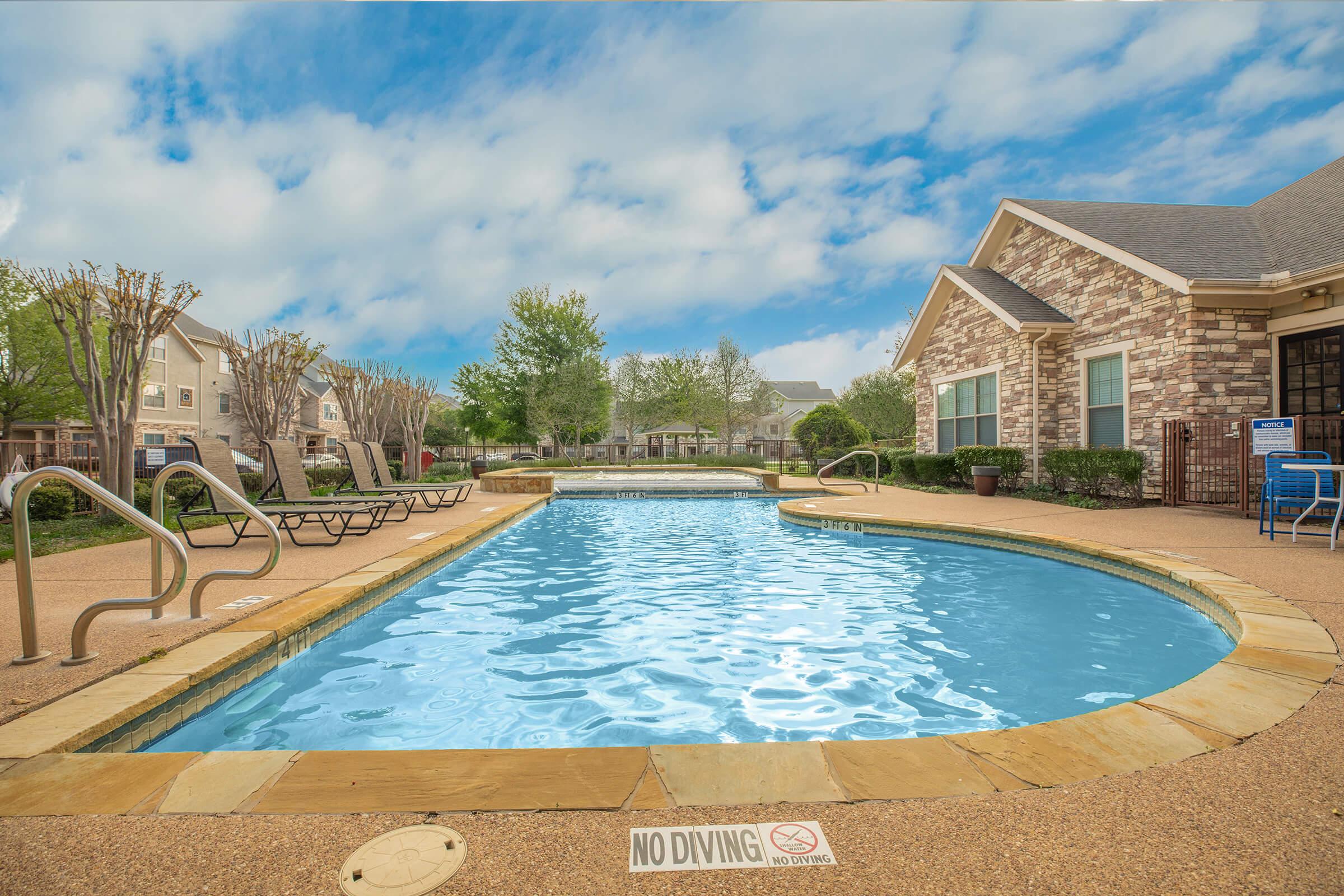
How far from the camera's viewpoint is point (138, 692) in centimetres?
249

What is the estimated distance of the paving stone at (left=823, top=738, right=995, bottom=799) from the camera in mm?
1773

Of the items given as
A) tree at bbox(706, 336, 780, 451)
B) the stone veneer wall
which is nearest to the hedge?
the stone veneer wall

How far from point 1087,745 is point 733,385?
31.3 metres

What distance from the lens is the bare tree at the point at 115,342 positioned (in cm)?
908

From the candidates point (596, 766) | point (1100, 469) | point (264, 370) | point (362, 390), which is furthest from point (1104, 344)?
point (362, 390)

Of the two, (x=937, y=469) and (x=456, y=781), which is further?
(x=937, y=469)

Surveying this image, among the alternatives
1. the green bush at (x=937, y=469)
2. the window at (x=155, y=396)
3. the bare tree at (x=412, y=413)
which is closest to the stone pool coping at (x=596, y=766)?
the green bush at (x=937, y=469)

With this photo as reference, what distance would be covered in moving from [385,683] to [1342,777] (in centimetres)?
399

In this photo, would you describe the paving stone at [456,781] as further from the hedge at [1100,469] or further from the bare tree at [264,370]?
the bare tree at [264,370]

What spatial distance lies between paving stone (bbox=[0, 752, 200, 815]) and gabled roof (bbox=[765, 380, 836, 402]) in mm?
58454

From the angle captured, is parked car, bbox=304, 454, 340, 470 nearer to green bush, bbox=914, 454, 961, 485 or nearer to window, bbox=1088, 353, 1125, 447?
green bush, bbox=914, 454, 961, 485

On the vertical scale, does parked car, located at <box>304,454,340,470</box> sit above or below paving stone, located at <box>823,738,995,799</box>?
above

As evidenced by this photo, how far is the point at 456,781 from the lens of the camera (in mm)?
1836

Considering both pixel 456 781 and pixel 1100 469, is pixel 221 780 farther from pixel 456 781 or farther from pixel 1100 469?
pixel 1100 469
